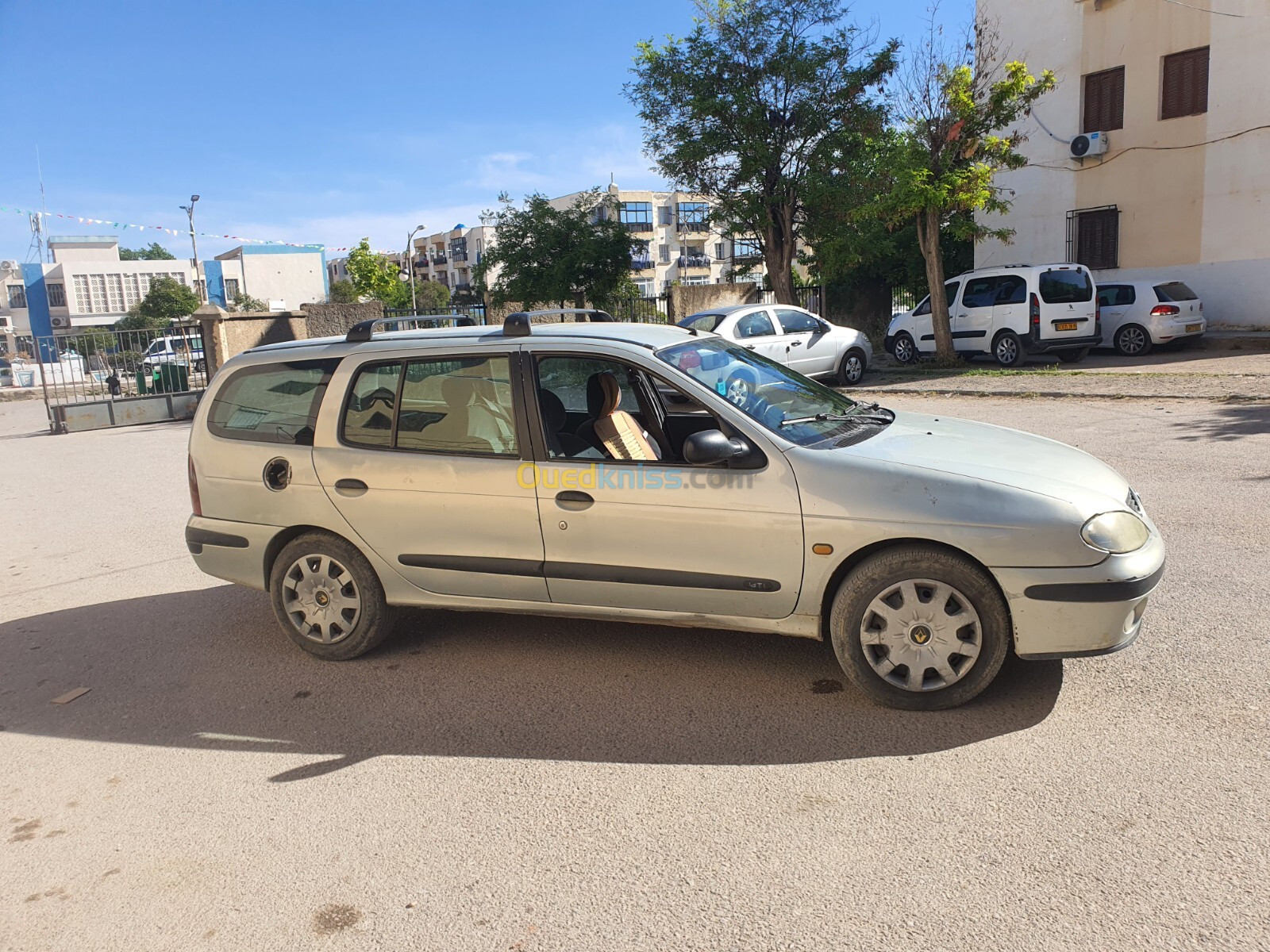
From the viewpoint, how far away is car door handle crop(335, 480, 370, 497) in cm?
486

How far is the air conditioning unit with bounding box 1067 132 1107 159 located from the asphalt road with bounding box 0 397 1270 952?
20.5m

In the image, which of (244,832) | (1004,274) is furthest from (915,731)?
(1004,274)

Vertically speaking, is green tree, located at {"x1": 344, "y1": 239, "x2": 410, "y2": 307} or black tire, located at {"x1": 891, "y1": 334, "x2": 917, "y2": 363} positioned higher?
green tree, located at {"x1": 344, "y1": 239, "x2": 410, "y2": 307}

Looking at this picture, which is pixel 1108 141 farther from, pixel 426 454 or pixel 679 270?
pixel 679 270

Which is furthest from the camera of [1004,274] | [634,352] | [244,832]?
[1004,274]

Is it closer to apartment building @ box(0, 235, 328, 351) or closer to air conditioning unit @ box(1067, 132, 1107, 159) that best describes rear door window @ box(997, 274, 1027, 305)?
air conditioning unit @ box(1067, 132, 1107, 159)

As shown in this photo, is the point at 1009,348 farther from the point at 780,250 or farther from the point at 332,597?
the point at 332,597

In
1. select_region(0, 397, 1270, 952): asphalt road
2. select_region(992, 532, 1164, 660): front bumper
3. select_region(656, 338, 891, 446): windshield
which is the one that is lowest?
select_region(0, 397, 1270, 952): asphalt road

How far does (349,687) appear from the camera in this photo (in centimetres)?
471

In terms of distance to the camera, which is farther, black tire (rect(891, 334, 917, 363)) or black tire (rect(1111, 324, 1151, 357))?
black tire (rect(891, 334, 917, 363))

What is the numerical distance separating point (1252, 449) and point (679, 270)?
2831 inches

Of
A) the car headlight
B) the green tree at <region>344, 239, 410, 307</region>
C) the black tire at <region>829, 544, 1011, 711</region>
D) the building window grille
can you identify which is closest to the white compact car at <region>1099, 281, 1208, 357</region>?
the building window grille

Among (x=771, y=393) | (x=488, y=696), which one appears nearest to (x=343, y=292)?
(x=771, y=393)

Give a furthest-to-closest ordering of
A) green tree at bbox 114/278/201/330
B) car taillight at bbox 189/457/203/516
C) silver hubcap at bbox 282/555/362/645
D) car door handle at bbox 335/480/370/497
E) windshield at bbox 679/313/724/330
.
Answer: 1. green tree at bbox 114/278/201/330
2. windshield at bbox 679/313/724/330
3. car taillight at bbox 189/457/203/516
4. silver hubcap at bbox 282/555/362/645
5. car door handle at bbox 335/480/370/497
